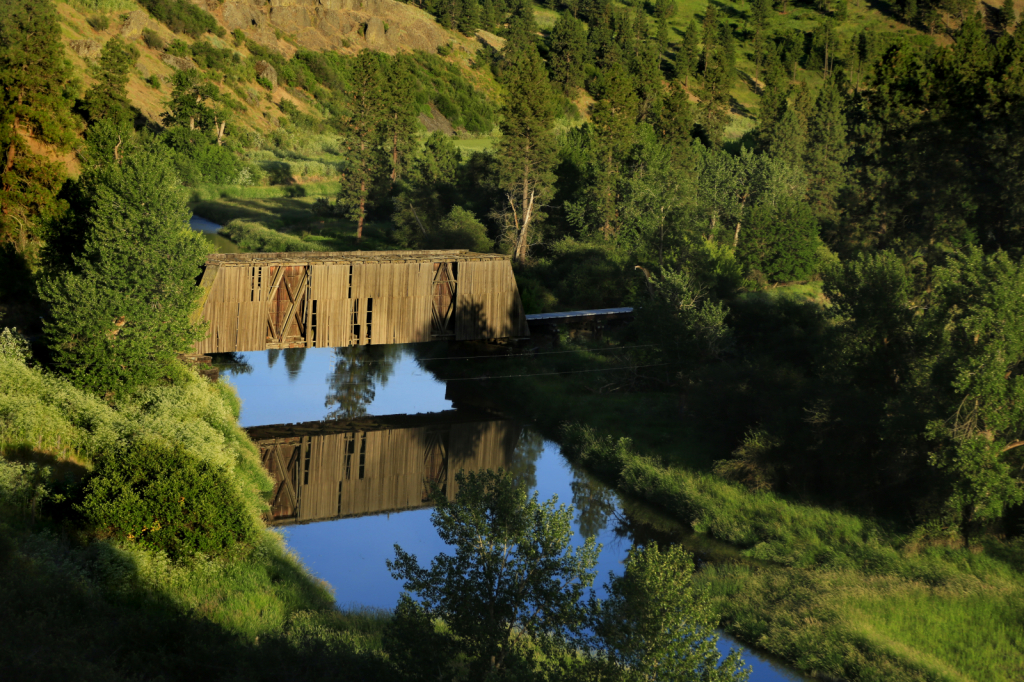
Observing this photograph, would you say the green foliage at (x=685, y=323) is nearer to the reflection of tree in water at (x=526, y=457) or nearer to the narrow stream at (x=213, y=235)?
the reflection of tree in water at (x=526, y=457)

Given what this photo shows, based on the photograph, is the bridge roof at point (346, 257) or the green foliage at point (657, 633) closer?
the green foliage at point (657, 633)

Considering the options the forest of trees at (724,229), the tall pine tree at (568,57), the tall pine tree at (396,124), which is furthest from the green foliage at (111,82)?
the tall pine tree at (568,57)

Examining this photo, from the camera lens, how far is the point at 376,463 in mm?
34312

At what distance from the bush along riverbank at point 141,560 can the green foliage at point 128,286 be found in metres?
1.33

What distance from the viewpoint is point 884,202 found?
4634cm

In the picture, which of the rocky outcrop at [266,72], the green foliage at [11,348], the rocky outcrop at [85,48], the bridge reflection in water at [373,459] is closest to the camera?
the green foliage at [11,348]

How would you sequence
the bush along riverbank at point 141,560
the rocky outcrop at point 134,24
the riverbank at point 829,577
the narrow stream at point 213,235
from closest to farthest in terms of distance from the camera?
the bush along riverbank at point 141,560 → the riverbank at point 829,577 → the narrow stream at point 213,235 → the rocky outcrop at point 134,24

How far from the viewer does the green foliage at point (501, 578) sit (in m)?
14.6

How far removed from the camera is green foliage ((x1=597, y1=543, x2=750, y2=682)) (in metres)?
13.5

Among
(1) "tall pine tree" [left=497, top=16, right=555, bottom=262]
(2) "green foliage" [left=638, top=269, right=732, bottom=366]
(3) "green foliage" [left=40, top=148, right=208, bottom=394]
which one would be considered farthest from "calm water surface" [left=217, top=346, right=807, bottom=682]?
(1) "tall pine tree" [left=497, top=16, right=555, bottom=262]

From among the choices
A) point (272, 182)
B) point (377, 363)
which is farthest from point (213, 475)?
→ point (272, 182)

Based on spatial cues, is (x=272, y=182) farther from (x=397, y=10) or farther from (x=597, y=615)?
(x=597, y=615)

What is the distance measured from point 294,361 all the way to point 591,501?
79.7ft

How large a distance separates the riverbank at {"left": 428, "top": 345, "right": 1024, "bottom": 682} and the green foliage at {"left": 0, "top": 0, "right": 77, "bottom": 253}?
82.6 feet
